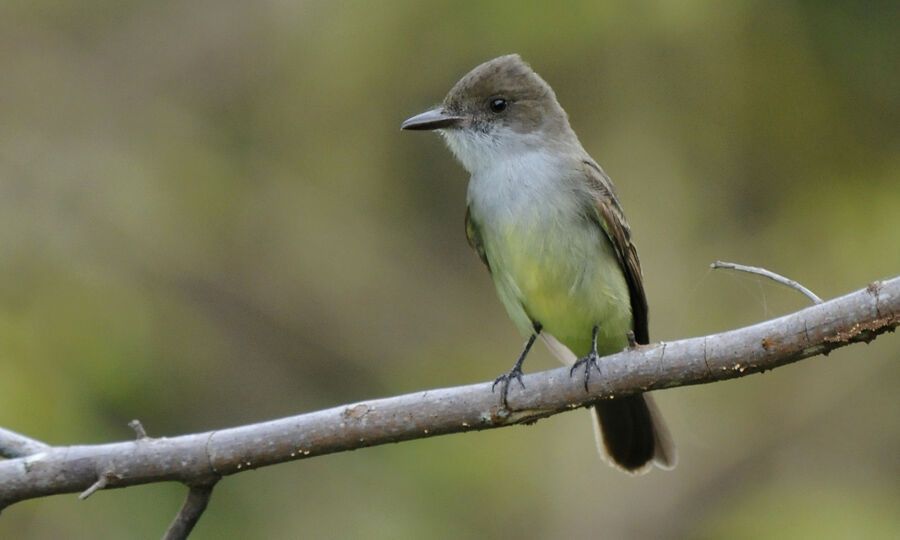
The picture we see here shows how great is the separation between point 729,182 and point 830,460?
1609 millimetres

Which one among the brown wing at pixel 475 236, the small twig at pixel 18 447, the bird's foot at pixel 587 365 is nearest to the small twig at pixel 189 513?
the small twig at pixel 18 447

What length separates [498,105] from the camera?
15.7 ft

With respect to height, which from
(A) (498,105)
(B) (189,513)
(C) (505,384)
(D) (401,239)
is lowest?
(B) (189,513)

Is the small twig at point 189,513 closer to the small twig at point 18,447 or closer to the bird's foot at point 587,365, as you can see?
the small twig at point 18,447

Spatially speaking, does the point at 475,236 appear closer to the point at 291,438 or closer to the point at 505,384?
the point at 505,384

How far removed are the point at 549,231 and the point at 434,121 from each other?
655mm

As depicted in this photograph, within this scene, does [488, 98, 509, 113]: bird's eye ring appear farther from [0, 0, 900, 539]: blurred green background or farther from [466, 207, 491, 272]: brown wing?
[0, 0, 900, 539]: blurred green background

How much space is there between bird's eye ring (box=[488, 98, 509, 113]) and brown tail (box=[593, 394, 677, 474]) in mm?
1222

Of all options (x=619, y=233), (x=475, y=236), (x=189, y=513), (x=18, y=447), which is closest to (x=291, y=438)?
(x=189, y=513)

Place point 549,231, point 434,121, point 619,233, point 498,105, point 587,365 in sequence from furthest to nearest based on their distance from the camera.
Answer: point 498,105 → point 434,121 → point 619,233 → point 549,231 → point 587,365

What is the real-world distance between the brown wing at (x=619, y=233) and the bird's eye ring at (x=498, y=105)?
397 mm

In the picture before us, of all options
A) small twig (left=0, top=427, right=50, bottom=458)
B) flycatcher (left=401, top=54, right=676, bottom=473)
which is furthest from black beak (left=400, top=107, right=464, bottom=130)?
small twig (left=0, top=427, right=50, bottom=458)

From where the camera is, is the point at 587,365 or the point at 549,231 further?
the point at 549,231

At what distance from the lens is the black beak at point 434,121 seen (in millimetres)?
4680
